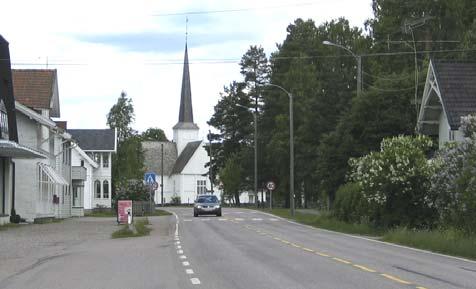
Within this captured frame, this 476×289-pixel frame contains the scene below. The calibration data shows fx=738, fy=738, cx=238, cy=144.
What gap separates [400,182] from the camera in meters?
30.7

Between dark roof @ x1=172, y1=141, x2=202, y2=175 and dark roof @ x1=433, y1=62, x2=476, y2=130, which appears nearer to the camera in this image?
dark roof @ x1=433, y1=62, x2=476, y2=130

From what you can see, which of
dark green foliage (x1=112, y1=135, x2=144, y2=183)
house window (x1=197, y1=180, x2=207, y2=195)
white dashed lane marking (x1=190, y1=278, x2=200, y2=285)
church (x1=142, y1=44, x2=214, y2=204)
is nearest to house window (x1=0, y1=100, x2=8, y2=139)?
white dashed lane marking (x1=190, y1=278, x2=200, y2=285)

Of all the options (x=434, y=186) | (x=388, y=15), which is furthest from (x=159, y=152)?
(x=434, y=186)

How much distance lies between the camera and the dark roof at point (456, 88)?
34.2m

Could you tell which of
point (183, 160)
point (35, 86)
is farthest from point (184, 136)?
point (35, 86)

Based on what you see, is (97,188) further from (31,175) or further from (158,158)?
(158,158)

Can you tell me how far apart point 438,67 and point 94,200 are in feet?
187

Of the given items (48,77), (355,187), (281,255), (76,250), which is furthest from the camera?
(48,77)

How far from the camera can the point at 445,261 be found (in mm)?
17938

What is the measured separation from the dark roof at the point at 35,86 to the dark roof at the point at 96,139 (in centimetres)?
3618

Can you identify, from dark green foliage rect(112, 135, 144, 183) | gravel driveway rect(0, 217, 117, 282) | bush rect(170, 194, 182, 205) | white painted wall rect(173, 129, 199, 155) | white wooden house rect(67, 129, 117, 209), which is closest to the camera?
gravel driveway rect(0, 217, 117, 282)

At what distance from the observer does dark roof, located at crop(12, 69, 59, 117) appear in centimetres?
4766

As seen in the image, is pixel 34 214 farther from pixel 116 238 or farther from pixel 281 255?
pixel 281 255

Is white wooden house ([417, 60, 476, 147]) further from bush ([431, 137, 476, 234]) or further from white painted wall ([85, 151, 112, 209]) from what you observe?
white painted wall ([85, 151, 112, 209])
